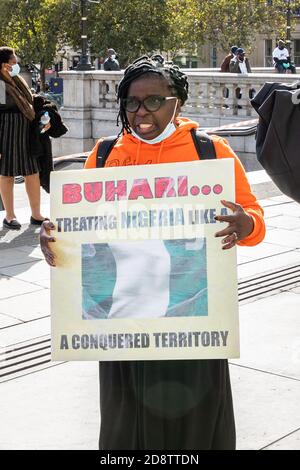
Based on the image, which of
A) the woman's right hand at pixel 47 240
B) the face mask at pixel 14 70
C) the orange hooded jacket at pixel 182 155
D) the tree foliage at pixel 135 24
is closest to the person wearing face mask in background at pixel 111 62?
the tree foliage at pixel 135 24

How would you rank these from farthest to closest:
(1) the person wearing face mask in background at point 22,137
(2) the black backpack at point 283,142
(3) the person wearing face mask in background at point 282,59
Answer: (3) the person wearing face mask in background at point 282,59 → (1) the person wearing face mask in background at point 22,137 → (2) the black backpack at point 283,142

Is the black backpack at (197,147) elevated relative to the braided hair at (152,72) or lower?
lower

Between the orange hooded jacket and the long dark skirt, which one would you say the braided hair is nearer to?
the orange hooded jacket

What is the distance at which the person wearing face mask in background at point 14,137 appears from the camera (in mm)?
9617

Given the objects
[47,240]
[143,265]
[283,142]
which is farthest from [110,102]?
[283,142]

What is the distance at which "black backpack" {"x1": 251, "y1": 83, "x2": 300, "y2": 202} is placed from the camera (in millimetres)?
3049

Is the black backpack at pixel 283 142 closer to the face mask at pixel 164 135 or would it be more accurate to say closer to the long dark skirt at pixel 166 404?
the face mask at pixel 164 135

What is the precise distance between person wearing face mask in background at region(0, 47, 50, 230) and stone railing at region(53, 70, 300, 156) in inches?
480

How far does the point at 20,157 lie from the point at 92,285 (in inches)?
265

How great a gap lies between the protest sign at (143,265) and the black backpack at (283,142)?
26cm

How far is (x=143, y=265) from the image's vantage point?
11.1 feet

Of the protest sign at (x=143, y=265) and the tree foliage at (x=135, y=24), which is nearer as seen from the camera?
the protest sign at (x=143, y=265)

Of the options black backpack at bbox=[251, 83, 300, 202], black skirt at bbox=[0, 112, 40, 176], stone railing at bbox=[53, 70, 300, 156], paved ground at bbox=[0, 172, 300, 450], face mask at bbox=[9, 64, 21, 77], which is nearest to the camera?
black backpack at bbox=[251, 83, 300, 202]

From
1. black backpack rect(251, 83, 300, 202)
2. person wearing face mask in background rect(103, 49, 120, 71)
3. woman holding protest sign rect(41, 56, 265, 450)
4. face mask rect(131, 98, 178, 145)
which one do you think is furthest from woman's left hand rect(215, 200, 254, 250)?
person wearing face mask in background rect(103, 49, 120, 71)
